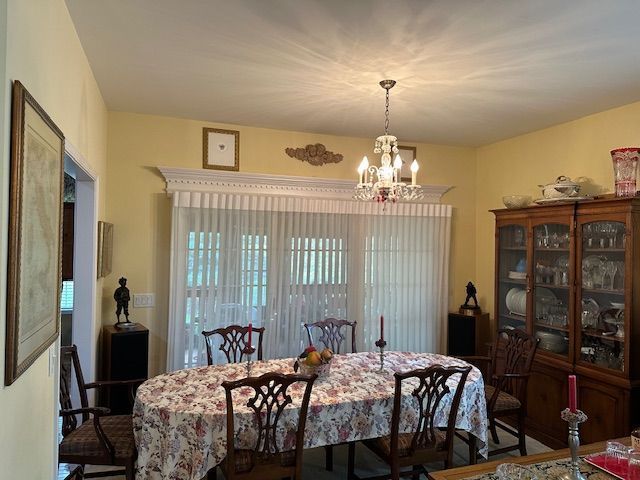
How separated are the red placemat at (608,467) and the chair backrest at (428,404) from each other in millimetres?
756

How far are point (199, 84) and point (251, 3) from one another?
3.87ft

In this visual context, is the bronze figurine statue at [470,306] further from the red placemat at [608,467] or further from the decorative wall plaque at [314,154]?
the red placemat at [608,467]

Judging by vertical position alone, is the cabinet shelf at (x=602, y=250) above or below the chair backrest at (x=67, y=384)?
above

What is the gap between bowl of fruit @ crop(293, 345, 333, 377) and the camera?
278 centimetres

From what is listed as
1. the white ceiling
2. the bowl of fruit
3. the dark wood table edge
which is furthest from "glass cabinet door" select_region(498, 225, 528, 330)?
the dark wood table edge

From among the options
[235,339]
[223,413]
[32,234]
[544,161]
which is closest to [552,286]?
[544,161]

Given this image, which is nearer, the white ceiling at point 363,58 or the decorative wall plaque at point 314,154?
the white ceiling at point 363,58

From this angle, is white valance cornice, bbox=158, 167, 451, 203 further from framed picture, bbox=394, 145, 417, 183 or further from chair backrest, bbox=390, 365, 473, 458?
chair backrest, bbox=390, 365, 473, 458

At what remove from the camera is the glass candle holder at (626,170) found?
3129 mm

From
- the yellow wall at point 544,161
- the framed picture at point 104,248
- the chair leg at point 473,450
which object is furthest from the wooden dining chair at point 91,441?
the yellow wall at point 544,161

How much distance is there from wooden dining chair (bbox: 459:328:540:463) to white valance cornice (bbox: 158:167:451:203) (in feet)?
6.37

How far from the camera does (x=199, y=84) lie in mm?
3076

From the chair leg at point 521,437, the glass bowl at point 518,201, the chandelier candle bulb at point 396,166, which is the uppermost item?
the chandelier candle bulb at point 396,166

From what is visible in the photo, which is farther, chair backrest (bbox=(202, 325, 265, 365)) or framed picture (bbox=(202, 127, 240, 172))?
framed picture (bbox=(202, 127, 240, 172))
